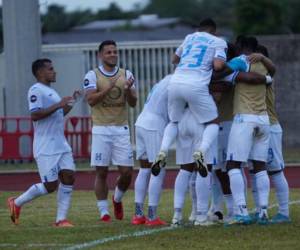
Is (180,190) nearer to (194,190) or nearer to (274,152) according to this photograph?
(194,190)

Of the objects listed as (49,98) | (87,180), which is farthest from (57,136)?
(87,180)

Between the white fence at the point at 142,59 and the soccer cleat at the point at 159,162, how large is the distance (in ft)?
52.6

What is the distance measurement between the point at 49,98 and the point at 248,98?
229cm

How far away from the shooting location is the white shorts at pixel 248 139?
1372 centimetres

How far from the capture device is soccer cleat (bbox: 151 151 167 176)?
534 inches

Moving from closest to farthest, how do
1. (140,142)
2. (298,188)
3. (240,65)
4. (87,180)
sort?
(240,65)
(140,142)
(298,188)
(87,180)

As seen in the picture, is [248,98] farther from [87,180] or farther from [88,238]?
[87,180]

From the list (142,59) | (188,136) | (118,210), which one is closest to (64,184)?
(118,210)

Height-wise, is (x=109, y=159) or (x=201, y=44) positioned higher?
(x=201, y=44)

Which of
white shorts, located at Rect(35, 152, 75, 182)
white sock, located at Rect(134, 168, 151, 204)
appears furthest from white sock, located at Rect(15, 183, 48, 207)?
white sock, located at Rect(134, 168, 151, 204)

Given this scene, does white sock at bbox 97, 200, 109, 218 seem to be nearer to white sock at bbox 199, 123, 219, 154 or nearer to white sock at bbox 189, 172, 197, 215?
white sock at bbox 189, 172, 197, 215

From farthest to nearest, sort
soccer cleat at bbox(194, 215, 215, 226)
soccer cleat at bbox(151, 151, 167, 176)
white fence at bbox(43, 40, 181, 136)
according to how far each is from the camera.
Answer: white fence at bbox(43, 40, 181, 136) < soccer cleat at bbox(194, 215, 215, 226) < soccer cleat at bbox(151, 151, 167, 176)

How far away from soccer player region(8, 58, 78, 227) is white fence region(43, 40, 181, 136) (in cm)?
1520

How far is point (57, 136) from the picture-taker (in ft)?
47.4
